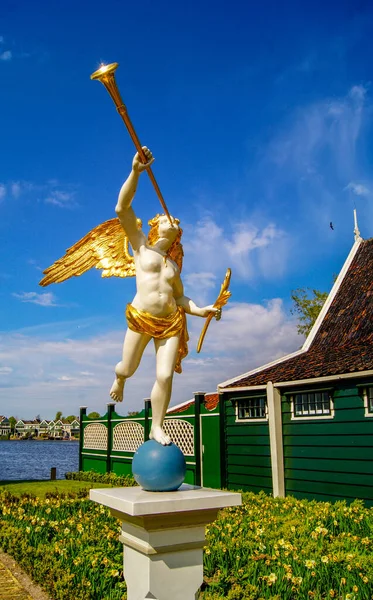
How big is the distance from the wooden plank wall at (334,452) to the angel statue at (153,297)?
535 centimetres

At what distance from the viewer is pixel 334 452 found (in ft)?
28.6

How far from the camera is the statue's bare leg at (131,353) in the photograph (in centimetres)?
380

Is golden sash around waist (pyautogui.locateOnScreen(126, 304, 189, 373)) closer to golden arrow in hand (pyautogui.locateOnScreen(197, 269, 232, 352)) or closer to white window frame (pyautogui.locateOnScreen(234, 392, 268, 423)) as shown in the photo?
golden arrow in hand (pyautogui.locateOnScreen(197, 269, 232, 352))

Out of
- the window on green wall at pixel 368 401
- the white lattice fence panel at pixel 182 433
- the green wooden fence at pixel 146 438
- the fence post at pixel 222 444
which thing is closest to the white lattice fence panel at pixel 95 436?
the green wooden fence at pixel 146 438

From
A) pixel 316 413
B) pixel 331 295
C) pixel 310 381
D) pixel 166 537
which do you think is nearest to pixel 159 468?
pixel 166 537

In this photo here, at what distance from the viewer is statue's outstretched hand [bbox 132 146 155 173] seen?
360 cm

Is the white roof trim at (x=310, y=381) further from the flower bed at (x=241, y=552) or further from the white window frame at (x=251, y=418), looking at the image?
the flower bed at (x=241, y=552)

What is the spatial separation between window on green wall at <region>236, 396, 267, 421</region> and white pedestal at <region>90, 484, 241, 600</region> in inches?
275

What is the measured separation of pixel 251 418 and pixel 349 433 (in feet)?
8.23

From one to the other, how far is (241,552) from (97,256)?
3092mm

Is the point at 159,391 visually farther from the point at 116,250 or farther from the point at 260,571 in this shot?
the point at 260,571

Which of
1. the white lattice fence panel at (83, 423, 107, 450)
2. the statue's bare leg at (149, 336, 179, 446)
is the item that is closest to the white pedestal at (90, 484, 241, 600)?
the statue's bare leg at (149, 336, 179, 446)

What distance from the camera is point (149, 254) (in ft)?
12.9

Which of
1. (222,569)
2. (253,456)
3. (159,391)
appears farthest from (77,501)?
(159,391)
